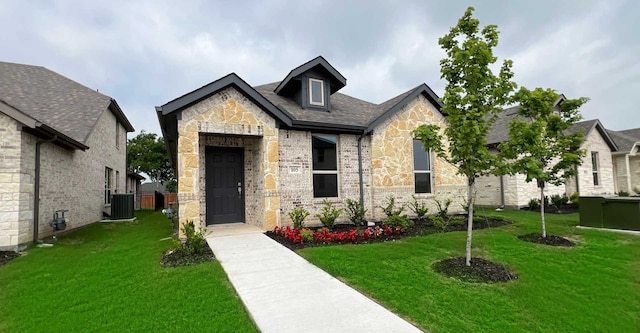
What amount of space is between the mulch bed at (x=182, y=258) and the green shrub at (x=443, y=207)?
8222 mm

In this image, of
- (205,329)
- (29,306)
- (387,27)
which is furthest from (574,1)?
(29,306)

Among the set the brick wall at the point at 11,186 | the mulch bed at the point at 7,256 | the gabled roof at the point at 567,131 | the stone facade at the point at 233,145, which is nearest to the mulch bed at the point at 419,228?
the stone facade at the point at 233,145

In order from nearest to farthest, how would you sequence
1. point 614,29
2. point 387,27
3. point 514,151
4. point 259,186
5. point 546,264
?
point 514,151
point 546,264
point 259,186
point 387,27
point 614,29

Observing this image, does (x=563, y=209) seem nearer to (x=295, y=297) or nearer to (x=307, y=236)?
(x=307, y=236)

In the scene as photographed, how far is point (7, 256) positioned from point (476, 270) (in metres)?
10.00

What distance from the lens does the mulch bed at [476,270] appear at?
4848mm

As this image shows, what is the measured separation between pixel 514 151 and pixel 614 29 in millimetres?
15464

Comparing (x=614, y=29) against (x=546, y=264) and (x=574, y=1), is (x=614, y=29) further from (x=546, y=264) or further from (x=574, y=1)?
(x=546, y=264)

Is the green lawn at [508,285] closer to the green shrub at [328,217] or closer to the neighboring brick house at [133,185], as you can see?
the green shrub at [328,217]

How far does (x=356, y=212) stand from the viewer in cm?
984

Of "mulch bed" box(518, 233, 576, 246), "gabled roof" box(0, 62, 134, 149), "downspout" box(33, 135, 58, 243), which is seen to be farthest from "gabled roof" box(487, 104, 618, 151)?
"gabled roof" box(0, 62, 134, 149)

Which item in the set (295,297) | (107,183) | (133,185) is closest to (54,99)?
(107,183)

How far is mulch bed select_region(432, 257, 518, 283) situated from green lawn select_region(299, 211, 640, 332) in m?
0.19

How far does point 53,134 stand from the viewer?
820cm
